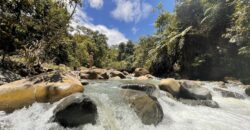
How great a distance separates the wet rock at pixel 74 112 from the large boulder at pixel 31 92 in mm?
1052

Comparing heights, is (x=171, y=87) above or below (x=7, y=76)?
below

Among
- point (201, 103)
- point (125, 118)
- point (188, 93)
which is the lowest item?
point (125, 118)

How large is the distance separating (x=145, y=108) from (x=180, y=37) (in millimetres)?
17554

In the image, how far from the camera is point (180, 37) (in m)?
24.0

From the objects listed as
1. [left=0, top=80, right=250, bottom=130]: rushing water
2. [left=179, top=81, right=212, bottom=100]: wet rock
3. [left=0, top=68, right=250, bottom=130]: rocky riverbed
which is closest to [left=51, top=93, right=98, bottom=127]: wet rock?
[left=0, top=68, right=250, bottom=130]: rocky riverbed

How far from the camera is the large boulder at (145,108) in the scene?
7.31 meters

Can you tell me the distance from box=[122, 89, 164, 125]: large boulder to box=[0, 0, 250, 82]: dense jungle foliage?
719 cm

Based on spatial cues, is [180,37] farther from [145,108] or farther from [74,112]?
[74,112]

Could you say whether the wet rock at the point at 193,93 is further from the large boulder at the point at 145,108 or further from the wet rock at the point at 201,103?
the large boulder at the point at 145,108

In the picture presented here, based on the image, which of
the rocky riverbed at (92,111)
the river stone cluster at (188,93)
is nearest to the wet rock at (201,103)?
the river stone cluster at (188,93)

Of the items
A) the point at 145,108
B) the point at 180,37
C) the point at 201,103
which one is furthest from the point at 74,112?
the point at 180,37

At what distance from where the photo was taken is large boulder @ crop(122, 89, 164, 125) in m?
7.31

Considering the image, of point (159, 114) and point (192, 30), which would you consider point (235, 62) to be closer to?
point (192, 30)

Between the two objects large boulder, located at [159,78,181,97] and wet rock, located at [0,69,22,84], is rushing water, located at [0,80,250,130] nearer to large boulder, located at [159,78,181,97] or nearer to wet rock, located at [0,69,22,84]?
large boulder, located at [159,78,181,97]
